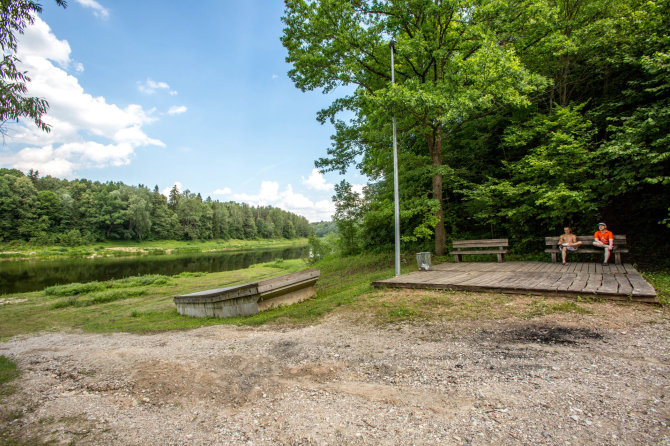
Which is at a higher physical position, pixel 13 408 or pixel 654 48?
pixel 654 48

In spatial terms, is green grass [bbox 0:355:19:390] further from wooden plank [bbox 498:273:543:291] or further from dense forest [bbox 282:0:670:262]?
dense forest [bbox 282:0:670:262]

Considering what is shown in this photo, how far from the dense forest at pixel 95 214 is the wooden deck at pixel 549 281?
83.1 meters

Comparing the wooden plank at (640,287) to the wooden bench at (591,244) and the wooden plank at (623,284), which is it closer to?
the wooden plank at (623,284)

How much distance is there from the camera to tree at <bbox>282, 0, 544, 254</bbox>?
978cm

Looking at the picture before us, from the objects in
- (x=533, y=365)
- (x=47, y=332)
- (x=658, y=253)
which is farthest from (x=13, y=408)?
(x=658, y=253)

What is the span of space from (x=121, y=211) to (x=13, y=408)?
86710mm

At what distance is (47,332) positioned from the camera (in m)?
8.55

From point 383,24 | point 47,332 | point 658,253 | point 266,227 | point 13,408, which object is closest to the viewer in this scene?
point 13,408

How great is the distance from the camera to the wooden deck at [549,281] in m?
5.81

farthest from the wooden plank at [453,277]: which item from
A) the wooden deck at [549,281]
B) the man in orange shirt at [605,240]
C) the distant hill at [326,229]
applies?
the distant hill at [326,229]

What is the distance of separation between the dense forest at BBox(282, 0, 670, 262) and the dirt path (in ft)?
22.2

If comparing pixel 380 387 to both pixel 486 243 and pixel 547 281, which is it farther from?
pixel 486 243

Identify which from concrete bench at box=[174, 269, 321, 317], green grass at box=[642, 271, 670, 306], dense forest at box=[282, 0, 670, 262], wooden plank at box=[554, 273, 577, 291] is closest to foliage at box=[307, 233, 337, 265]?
dense forest at box=[282, 0, 670, 262]

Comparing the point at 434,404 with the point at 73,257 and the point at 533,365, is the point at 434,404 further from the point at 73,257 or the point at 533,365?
the point at 73,257
